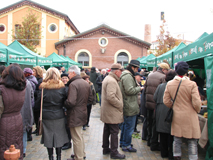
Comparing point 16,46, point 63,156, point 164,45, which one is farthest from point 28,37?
point 63,156

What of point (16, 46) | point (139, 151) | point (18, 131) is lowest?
point (139, 151)

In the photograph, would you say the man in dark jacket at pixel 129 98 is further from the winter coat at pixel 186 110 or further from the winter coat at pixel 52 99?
the winter coat at pixel 52 99

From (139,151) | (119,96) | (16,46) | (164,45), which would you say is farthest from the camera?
(164,45)

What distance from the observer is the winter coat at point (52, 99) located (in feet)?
11.6

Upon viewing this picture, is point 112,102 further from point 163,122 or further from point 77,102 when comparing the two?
point 163,122

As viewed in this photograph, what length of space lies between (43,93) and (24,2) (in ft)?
91.6

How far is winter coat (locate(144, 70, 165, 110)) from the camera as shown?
4652mm

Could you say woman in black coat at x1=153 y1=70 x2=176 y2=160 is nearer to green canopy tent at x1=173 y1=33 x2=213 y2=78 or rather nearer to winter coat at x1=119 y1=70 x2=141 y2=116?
winter coat at x1=119 y1=70 x2=141 y2=116

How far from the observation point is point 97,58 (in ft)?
88.1

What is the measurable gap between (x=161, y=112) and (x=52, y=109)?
221 cm

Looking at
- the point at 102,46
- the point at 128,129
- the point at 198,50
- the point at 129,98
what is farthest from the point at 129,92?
the point at 102,46

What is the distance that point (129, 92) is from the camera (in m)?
4.34

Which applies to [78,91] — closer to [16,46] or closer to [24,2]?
[16,46]

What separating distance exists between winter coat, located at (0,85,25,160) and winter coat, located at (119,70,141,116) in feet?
7.02
